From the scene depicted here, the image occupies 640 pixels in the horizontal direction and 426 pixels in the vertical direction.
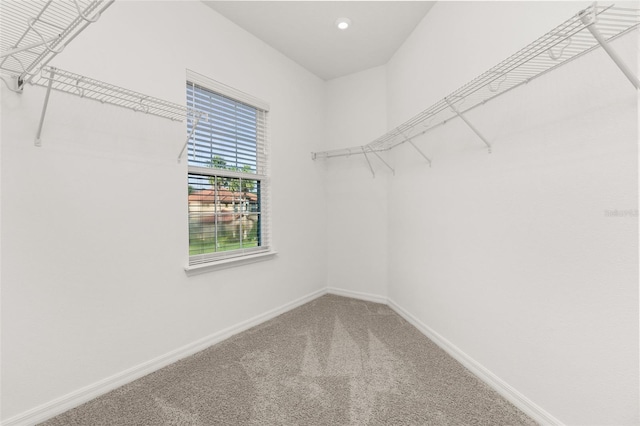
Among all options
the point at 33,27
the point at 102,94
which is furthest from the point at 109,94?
the point at 33,27

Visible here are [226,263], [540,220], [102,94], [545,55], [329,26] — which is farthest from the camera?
[329,26]

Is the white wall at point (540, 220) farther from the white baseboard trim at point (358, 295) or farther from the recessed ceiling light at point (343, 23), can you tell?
the white baseboard trim at point (358, 295)

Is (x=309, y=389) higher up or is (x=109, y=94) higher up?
(x=109, y=94)

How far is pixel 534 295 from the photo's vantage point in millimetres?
1387

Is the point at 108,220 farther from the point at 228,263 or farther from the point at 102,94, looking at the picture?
the point at 228,263

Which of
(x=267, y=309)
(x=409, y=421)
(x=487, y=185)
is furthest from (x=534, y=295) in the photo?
(x=267, y=309)

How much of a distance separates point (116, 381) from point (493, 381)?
2.26 m

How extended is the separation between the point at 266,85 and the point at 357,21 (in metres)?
0.99

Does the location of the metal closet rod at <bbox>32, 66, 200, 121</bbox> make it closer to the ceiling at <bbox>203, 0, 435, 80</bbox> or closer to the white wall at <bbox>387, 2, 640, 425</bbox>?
the ceiling at <bbox>203, 0, 435, 80</bbox>

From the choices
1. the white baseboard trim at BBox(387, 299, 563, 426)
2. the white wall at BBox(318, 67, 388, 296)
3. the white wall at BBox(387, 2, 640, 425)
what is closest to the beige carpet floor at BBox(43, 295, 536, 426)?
the white baseboard trim at BBox(387, 299, 563, 426)

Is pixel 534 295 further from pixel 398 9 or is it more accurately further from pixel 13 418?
pixel 13 418

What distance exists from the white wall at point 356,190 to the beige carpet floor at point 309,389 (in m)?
1.02

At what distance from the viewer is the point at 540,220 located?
1.35 m

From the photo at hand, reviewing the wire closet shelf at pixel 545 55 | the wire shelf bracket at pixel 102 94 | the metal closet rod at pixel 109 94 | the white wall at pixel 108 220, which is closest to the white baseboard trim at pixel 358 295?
the white wall at pixel 108 220
